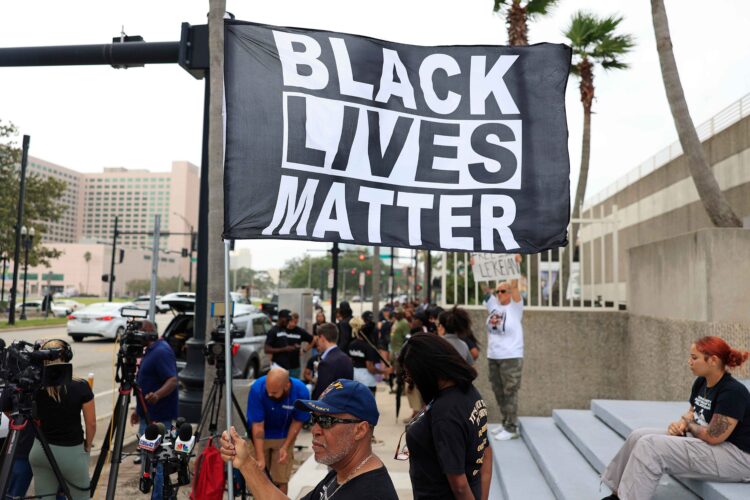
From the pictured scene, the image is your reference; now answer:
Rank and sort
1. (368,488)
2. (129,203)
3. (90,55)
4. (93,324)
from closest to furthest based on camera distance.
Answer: (368,488) < (90,55) < (93,324) < (129,203)

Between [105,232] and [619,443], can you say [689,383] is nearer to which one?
[619,443]

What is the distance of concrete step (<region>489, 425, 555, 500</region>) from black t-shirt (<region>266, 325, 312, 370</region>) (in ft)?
13.1

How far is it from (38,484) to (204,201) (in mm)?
3912

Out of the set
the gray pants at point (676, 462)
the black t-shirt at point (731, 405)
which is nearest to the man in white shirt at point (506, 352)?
the gray pants at point (676, 462)

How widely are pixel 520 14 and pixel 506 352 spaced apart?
39.3 feet

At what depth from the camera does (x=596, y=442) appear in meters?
5.91

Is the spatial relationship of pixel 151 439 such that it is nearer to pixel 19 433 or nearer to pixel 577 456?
pixel 19 433

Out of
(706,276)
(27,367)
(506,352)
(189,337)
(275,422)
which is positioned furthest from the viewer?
(189,337)

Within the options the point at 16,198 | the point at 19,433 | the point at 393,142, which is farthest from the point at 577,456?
the point at 16,198

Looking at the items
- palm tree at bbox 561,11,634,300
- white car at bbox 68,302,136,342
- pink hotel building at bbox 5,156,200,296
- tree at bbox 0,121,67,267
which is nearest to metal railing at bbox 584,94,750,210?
palm tree at bbox 561,11,634,300

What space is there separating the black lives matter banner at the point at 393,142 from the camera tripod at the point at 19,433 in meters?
1.86

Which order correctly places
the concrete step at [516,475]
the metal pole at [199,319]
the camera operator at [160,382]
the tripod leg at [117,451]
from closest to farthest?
the tripod leg at [117,451], the concrete step at [516,475], the camera operator at [160,382], the metal pole at [199,319]

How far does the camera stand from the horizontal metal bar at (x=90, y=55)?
7887 millimetres

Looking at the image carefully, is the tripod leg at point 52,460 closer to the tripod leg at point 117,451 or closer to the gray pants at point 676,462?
the tripod leg at point 117,451
